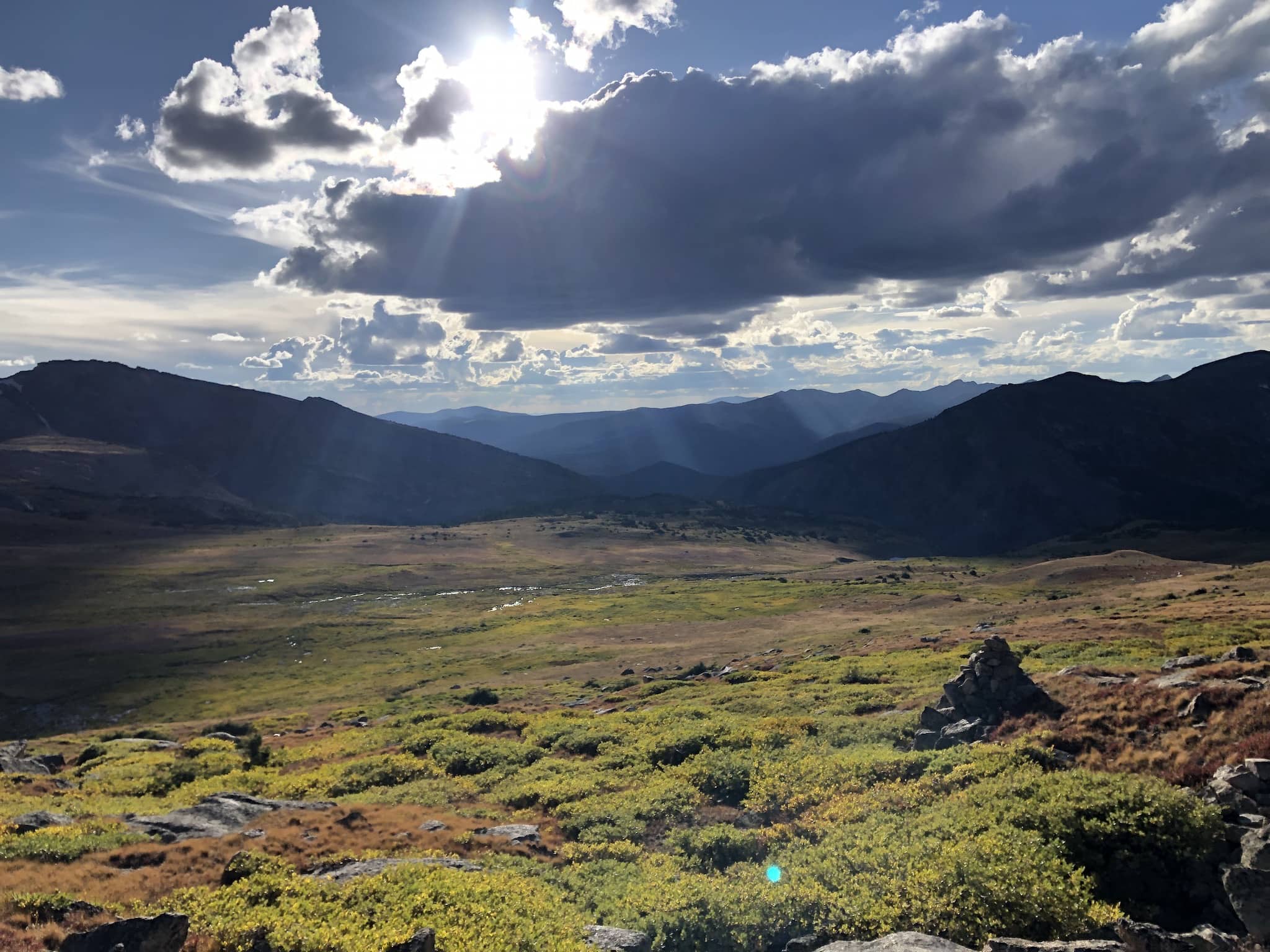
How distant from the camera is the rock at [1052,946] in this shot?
40.2 feet

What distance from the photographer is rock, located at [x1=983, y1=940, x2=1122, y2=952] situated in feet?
40.2

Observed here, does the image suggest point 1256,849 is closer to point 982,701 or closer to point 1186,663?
point 982,701

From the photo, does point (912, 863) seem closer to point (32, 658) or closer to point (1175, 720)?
point (1175, 720)

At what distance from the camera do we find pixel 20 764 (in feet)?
132

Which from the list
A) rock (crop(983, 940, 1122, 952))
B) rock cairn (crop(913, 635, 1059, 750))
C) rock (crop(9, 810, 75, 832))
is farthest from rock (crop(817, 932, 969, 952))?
rock (crop(9, 810, 75, 832))

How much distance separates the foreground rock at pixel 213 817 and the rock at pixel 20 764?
61.2ft

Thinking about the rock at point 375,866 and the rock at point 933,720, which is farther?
the rock at point 933,720

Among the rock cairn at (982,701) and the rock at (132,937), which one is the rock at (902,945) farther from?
the rock cairn at (982,701)

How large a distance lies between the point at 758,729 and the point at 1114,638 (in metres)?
27.2

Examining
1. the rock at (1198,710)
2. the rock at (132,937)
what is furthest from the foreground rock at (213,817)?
the rock at (1198,710)

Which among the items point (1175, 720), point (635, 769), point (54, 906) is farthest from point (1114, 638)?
point (54, 906)

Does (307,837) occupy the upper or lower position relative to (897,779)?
lower

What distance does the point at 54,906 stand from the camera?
15.9 metres

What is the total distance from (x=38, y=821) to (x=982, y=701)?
34.7 m
